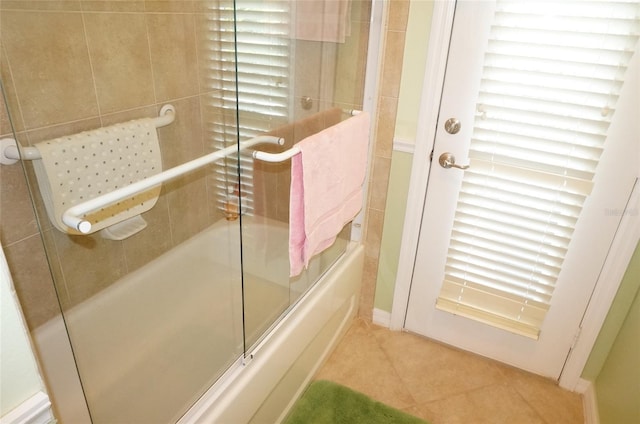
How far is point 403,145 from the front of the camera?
1788 mm

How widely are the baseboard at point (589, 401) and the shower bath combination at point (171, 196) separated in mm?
1081

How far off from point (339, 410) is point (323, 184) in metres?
0.93

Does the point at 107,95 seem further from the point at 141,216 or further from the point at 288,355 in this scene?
the point at 288,355

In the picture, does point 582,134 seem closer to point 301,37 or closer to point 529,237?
point 529,237

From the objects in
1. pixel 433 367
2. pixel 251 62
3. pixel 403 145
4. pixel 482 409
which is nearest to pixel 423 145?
pixel 403 145

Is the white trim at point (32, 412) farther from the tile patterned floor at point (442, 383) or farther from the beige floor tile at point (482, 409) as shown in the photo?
the beige floor tile at point (482, 409)

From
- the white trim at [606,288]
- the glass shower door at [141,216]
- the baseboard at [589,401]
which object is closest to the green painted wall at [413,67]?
the glass shower door at [141,216]

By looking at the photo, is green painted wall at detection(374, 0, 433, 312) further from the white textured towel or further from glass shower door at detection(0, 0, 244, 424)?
the white textured towel

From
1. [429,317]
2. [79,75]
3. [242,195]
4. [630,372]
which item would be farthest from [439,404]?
[79,75]

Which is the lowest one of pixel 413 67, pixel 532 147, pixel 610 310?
pixel 610 310

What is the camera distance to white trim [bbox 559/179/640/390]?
1.51m

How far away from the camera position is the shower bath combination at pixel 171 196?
4.05ft

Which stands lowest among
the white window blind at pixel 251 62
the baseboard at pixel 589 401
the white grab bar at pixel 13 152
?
the baseboard at pixel 589 401

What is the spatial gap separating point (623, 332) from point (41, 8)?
2200mm
